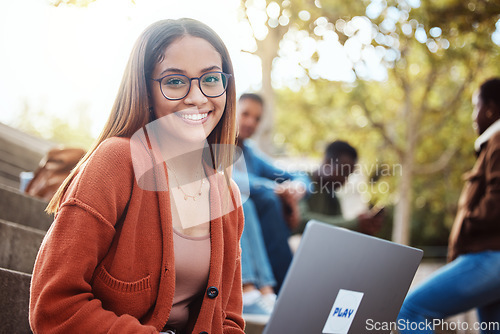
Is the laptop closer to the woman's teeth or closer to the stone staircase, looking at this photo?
the woman's teeth

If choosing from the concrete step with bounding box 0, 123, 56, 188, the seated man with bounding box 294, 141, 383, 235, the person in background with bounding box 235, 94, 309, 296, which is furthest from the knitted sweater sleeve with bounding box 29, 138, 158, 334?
the concrete step with bounding box 0, 123, 56, 188

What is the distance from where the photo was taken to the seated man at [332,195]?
424 cm

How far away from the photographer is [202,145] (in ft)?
6.39

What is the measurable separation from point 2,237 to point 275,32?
19.0ft

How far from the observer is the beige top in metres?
1.69

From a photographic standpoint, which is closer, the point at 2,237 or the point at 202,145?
the point at 202,145

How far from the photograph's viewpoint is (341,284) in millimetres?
1658

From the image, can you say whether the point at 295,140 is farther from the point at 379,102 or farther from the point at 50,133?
the point at 50,133

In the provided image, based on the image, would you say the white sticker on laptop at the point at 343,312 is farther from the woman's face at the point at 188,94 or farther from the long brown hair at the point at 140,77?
the long brown hair at the point at 140,77

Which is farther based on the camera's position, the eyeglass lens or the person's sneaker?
the person's sneaker

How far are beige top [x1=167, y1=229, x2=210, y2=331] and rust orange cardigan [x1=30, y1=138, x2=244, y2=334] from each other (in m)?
0.03

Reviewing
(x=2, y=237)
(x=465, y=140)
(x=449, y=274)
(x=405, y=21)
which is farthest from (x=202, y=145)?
(x=465, y=140)

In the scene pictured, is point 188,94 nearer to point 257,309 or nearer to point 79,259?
point 79,259

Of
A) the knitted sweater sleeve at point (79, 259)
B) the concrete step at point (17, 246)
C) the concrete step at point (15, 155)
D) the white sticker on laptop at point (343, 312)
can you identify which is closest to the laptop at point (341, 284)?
the white sticker on laptop at point (343, 312)
